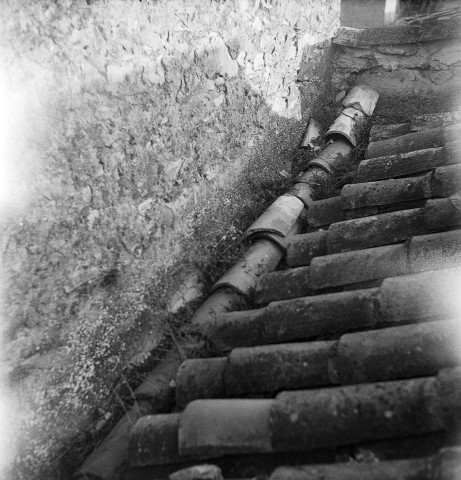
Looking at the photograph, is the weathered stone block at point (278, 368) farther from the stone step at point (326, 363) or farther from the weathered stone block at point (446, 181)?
the weathered stone block at point (446, 181)

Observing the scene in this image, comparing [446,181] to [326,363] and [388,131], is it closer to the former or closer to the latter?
[388,131]

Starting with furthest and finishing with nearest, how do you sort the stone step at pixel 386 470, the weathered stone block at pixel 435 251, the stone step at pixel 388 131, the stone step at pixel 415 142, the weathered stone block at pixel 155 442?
the stone step at pixel 388 131 → the stone step at pixel 415 142 → the weathered stone block at pixel 435 251 → the weathered stone block at pixel 155 442 → the stone step at pixel 386 470

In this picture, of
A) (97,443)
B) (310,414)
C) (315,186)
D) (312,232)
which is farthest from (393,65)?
(97,443)

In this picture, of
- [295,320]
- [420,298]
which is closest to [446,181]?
[420,298]

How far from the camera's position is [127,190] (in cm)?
242

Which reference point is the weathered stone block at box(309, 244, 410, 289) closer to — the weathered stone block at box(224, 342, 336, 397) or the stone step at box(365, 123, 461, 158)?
the weathered stone block at box(224, 342, 336, 397)

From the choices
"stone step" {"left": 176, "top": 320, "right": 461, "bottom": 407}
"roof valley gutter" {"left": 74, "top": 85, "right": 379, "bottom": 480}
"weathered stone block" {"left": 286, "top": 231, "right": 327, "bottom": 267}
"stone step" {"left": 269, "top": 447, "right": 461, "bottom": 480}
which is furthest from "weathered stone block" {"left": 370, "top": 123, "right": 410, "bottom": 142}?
"stone step" {"left": 269, "top": 447, "right": 461, "bottom": 480}

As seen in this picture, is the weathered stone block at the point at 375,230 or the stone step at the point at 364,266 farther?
the weathered stone block at the point at 375,230

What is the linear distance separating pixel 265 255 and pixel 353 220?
599 mm

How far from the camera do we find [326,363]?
1.86m

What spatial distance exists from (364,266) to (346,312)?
1.33 ft

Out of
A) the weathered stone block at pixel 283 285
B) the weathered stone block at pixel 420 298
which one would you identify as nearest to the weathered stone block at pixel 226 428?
the weathered stone block at pixel 420 298

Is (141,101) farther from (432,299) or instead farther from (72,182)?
(432,299)

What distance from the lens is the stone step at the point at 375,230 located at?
2.44 metres
